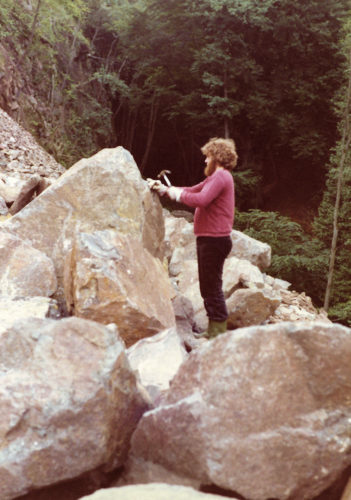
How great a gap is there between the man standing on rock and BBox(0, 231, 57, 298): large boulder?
118 centimetres

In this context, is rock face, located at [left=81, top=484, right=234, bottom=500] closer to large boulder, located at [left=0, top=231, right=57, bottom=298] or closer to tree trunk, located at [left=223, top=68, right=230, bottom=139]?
large boulder, located at [left=0, top=231, right=57, bottom=298]

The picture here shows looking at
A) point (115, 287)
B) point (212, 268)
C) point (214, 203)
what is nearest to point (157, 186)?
point (214, 203)

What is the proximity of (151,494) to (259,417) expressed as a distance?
0.52 metres

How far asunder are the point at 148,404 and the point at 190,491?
607mm

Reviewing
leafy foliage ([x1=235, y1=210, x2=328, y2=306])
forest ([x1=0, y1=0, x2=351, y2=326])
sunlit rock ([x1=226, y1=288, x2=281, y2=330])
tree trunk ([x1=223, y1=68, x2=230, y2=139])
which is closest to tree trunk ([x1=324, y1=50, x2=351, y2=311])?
forest ([x1=0, y1=0, x2=351, y2=326])

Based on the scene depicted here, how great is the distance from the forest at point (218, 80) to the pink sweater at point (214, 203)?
12565mm

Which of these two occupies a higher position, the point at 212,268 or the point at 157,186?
the point at 157,186

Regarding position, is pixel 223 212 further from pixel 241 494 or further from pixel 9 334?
pixel 241 494

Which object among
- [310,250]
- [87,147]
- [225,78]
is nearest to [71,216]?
[310,250]

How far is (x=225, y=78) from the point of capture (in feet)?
68.1

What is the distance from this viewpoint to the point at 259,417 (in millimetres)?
2002

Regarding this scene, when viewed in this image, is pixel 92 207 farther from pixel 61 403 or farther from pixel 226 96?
pixel 226 96

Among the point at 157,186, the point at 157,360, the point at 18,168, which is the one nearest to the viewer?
the point at 157,360

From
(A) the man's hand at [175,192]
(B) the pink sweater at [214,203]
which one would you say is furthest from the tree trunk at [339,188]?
(A) the man's hand at [175,192]
